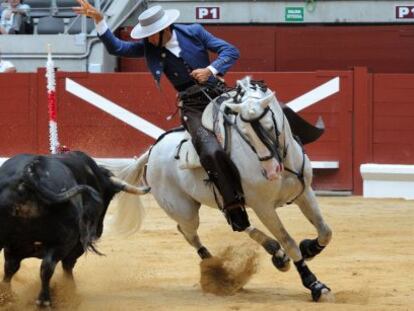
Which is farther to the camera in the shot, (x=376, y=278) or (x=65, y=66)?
(x=65, y=66)

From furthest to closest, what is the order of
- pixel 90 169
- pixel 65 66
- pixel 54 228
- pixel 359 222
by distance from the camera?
pixel 65 66 → pixel 359 222 → pixel 90 169 → pixel 54 228

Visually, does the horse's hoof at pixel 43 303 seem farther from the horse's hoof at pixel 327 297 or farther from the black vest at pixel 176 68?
the black vest at pixel 176 68

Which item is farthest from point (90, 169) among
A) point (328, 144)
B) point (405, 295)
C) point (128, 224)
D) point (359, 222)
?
point (328, 144)

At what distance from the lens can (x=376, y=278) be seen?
21.5ft

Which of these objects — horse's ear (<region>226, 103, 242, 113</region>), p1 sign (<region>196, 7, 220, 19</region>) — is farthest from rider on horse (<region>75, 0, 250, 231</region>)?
p1 sign (<region>196, 7, 220, 19</region>)

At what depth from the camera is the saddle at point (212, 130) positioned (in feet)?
19.6

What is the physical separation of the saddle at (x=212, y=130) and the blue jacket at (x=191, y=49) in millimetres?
202

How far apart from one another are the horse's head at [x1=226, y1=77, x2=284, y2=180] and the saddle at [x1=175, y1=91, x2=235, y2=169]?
197mm

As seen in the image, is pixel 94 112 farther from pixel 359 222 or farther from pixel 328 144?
pixel 359 222

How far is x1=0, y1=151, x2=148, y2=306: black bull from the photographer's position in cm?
481

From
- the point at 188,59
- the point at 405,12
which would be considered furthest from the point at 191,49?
the point at 405,12

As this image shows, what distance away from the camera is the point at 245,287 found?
21.0 ft

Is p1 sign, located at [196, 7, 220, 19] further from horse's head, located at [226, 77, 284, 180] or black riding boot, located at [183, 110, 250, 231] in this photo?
horse's head, located at [226, 77, 284, 180]

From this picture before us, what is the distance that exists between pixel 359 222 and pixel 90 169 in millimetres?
4350
